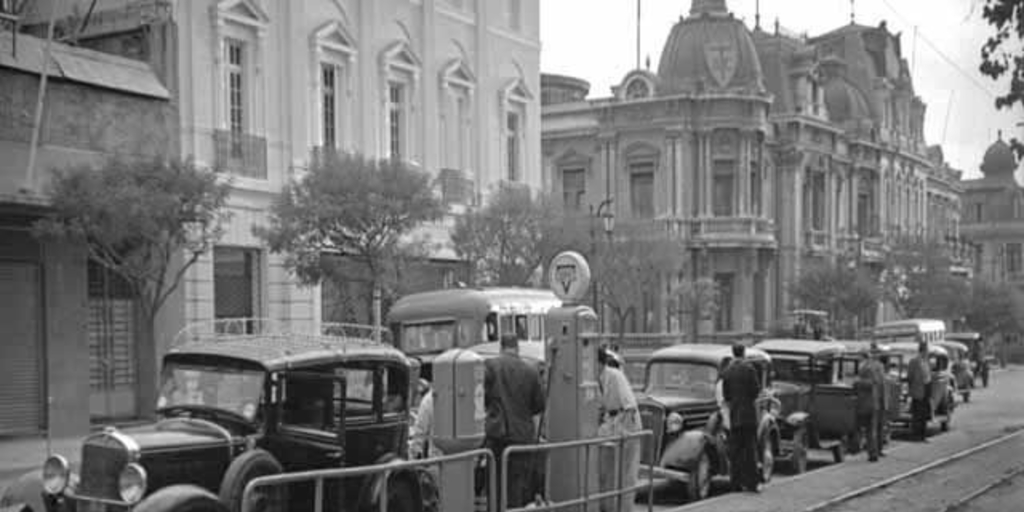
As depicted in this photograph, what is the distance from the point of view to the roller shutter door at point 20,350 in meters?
21.9

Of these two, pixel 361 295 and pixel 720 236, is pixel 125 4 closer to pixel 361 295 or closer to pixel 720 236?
pixel 361 295

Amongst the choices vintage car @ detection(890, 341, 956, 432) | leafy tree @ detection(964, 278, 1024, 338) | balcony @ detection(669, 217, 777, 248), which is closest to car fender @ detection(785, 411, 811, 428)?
vintage car @ detection(890, 341, 956, 432)

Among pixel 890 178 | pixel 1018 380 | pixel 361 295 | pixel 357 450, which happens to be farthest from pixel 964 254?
pixel 357 450

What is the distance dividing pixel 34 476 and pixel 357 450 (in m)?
2.74

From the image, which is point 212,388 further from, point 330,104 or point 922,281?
point 922,281

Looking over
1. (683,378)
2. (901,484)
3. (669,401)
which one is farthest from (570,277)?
(901,484)

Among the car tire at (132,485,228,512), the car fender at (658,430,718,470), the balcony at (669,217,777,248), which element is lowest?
the car fender at (658,430,718,470)

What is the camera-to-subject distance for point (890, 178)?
6850cm

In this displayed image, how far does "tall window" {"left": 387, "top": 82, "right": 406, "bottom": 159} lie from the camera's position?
100 feet

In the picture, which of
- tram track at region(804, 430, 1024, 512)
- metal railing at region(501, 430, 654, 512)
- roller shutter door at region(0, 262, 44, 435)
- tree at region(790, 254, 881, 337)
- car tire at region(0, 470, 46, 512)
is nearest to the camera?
car tire at region(0, 470, 46, 512)

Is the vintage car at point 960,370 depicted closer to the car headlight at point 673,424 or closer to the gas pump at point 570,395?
the car headlight at point 673,424

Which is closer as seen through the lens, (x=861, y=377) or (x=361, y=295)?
(x=861, y=377)

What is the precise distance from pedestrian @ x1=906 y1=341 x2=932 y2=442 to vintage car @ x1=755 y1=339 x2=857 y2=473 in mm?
2557

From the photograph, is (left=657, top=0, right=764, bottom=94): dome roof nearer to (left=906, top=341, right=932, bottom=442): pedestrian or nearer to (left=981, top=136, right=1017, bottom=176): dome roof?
(left=906, top=341, right=932, bottom=442): pedestrian
